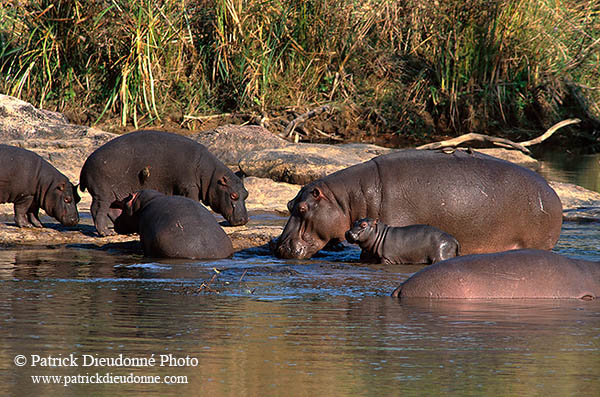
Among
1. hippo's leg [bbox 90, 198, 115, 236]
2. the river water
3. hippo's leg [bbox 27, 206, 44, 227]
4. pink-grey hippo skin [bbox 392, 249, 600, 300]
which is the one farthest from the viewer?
hippo's leg [bbox 27, 206, 44, 227]

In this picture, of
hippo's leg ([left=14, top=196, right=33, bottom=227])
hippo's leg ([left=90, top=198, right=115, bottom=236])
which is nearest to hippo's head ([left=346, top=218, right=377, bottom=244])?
hippo's leg ([left=90, top=198, right=115, bottom=236])

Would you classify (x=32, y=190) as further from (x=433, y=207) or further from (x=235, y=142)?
(x=235, y=142)

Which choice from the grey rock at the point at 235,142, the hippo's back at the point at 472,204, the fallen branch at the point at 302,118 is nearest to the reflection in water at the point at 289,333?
the hippo's back at the point at 472,204

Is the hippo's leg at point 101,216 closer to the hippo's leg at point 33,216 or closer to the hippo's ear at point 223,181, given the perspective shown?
the hippo's leg at point 33,216

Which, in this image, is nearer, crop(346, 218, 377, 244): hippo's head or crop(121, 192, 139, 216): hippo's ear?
crop(346, 218, 377, 244): hippo's head

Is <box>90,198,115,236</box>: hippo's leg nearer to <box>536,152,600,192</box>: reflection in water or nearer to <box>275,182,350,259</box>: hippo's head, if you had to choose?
<box>275,182,350,259</box>: hippo's head

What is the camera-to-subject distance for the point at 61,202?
9.30 m

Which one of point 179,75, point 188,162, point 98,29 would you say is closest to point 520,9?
point 179,75

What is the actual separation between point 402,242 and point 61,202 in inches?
138

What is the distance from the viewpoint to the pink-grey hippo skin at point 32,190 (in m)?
9.21

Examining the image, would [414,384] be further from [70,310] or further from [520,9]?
Answer: [520,9]

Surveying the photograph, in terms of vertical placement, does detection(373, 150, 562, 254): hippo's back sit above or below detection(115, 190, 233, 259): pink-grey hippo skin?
above

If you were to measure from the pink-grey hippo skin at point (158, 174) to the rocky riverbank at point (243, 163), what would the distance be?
32 cm

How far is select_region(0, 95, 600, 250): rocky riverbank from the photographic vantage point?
873 cm
